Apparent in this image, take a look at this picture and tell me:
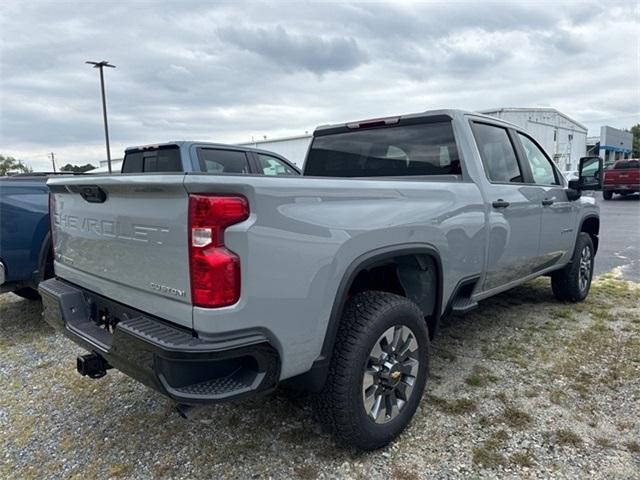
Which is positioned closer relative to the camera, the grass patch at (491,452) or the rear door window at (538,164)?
the grass patch at (491,452)

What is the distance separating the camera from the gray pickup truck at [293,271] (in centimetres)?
188

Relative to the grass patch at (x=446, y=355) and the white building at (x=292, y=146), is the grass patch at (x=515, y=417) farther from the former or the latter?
the white building at (x=292, y=146)

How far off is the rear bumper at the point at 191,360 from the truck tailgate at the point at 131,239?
9 cm

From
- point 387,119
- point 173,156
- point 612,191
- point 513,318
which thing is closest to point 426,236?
point 387,119

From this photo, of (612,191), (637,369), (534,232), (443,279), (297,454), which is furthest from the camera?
(612,191)

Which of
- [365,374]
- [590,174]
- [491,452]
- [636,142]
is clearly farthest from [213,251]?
[636,142]

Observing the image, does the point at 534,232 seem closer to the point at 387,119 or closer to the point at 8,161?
the point at 387,119

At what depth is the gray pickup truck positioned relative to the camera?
188 cm

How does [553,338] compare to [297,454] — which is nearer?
[297,454]

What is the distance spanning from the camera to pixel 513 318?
4754 mm

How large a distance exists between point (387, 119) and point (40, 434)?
3.22m

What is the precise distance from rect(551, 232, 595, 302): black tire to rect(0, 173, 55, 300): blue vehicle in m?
5.20

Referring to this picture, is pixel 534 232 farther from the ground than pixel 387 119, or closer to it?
closer to it

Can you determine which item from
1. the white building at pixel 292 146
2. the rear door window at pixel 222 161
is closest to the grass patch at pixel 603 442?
the rear door window at pixel 222 161
